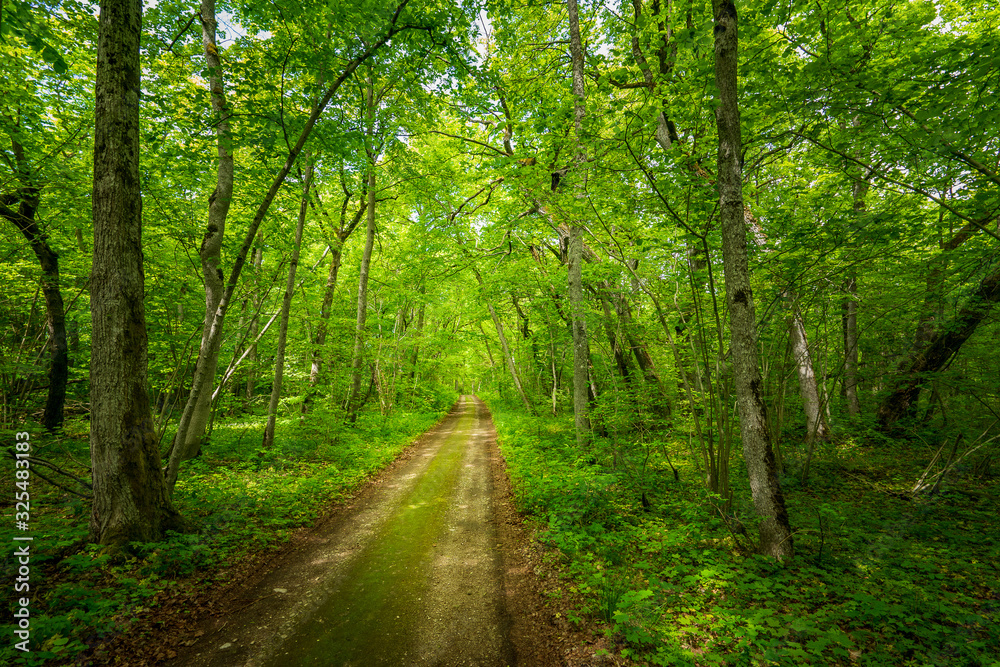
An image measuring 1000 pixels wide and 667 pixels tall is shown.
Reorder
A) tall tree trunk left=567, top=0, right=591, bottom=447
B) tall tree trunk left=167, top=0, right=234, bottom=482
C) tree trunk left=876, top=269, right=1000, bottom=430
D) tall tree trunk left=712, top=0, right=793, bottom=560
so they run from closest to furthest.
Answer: tall tree trunk left=712, top=0, right=793, bottom=560, tree trunk left=876, top=269, right=1000, bottom=430, tall tree trunk left=167, top=0, right=234, bottom=482, tall tree trunk left=567, top=0, right=591, bottom=447

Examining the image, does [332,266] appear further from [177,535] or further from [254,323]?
[177,535]

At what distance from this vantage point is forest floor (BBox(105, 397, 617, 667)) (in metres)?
3.27

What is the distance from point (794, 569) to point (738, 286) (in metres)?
3.36

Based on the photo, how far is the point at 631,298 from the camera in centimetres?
916

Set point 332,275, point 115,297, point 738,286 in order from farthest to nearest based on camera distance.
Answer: point 332,275, point 738,286, point 115,297

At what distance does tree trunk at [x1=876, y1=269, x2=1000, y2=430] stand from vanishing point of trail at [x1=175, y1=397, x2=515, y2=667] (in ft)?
24.8

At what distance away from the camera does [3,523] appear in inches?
180

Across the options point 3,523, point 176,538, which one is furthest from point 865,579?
point 3,523

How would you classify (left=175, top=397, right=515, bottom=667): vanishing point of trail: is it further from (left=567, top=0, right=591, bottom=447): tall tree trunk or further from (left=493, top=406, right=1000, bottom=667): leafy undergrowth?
(left=567, top=0, right=591, bottom=447): tall tree trunk

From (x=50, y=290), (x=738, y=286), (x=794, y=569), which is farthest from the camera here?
(x=50, y=290)

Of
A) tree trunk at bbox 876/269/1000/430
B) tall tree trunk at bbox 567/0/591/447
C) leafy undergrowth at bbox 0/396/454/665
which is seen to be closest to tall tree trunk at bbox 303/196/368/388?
leafy undergrowth at bbox 0/396/454/665

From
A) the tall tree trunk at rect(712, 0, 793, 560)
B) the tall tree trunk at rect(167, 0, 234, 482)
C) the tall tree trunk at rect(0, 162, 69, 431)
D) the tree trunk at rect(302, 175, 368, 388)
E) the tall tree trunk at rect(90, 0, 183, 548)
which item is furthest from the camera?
the tree trunk at rect(302, 175, 368, 388)

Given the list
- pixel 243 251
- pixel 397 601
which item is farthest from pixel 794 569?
pixel 243 251

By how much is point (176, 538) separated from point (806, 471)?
10.4 m
